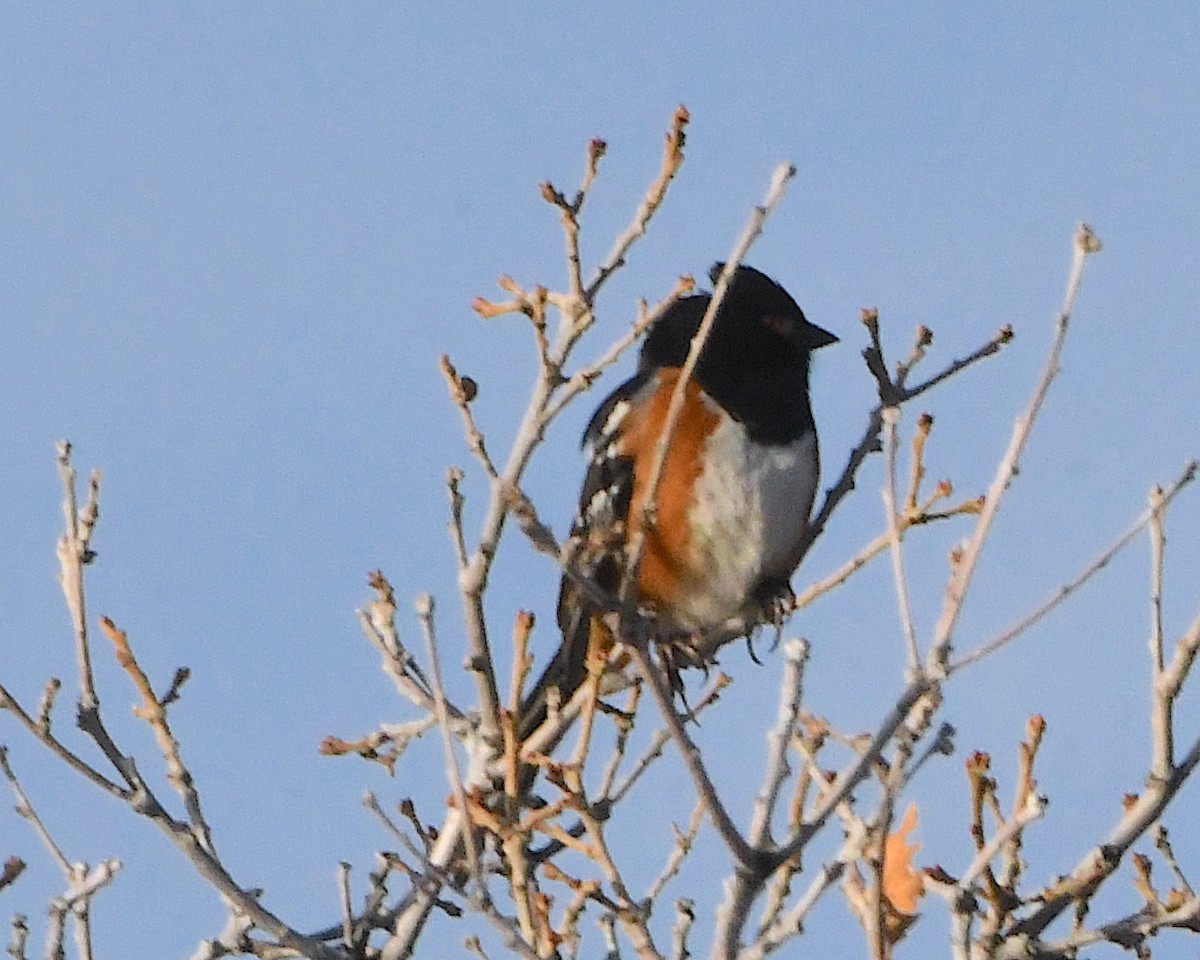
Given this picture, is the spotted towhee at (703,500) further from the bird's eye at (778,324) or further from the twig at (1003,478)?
the twig at (1003,478)

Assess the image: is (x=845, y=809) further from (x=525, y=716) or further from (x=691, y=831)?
(x=525, y=716)

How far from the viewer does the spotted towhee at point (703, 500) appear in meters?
4.26

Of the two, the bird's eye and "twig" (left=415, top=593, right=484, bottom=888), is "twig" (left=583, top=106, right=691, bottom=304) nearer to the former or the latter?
"twig" (left=415, top=593, right=484, bottom=888)

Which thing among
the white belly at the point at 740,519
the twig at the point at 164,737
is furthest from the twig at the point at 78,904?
the white belly at the point at 740,519

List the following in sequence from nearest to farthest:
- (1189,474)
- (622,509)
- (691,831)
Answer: (1189,474), (691,831), (622,509)

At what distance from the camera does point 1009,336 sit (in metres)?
3.49

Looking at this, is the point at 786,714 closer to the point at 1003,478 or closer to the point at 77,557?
the point at 1003,478

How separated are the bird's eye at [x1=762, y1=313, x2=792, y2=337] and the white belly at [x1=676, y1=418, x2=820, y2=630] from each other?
525 mm

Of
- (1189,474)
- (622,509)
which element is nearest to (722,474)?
(622,509)

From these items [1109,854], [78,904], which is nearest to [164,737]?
[78,904]

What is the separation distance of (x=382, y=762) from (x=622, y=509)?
884mm

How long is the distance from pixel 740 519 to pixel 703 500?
98mm

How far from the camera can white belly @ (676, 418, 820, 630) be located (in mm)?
4270

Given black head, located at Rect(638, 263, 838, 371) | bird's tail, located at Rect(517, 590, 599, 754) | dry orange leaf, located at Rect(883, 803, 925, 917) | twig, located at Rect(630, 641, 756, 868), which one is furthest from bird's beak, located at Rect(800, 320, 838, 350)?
twig, located at Rect(630, 641, 756, 868)
